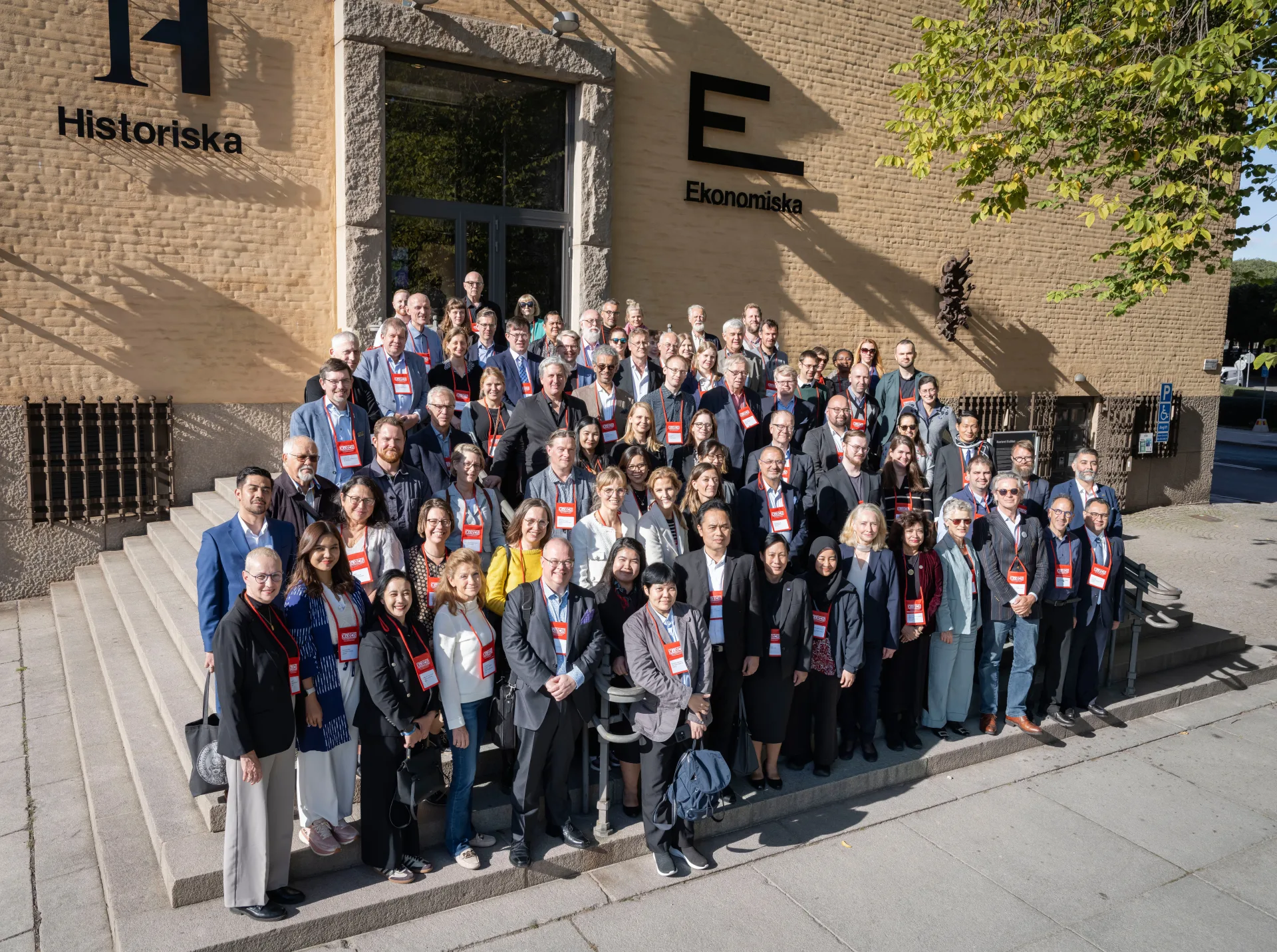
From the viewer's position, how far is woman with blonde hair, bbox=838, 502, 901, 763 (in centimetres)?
653

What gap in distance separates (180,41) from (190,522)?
5.00 m

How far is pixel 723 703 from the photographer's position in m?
6.10

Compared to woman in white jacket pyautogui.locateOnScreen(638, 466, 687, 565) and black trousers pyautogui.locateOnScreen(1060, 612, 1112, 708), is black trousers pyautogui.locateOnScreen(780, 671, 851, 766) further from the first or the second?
black trousers pyautogui.locateOnScreen(1060, 612, 1112, 708)

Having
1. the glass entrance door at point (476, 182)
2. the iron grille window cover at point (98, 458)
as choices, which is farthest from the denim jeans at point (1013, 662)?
the iron grille window cover at point (98, 458)

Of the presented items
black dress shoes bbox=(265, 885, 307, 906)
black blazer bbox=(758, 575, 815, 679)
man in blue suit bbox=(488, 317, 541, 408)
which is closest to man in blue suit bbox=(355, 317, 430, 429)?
man in blue suit bbox=(488, 317, 541, 408)

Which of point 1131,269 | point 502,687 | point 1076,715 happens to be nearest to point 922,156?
point 1131,269

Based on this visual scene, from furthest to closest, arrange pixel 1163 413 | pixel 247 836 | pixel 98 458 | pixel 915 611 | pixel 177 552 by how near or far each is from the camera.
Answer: pixel 1163 413
pixel 98 458
pixel 177 552
pixel 915 611
pixel 247 836

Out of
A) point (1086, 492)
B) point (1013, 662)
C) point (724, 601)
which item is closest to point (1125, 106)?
point (1086, 492)

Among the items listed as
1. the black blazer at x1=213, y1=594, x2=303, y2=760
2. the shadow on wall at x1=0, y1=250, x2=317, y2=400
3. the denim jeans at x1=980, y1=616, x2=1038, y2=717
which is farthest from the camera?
the shadow on wall at x1=0, y1=250, x2=317, y2=400

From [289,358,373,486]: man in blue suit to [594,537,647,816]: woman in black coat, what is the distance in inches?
78.7

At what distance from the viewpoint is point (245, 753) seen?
4465 mm

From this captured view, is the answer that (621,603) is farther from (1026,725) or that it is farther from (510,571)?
(1026,725)

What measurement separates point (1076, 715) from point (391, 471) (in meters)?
5.97

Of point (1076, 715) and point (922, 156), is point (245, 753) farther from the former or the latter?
point (922, 156)
